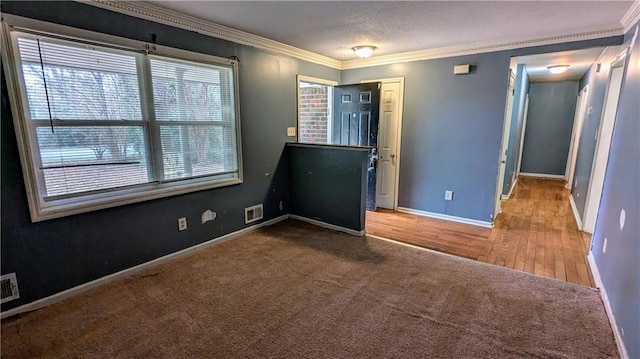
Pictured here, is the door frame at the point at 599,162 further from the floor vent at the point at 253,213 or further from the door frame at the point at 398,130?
the floor vent at the point at 253,213

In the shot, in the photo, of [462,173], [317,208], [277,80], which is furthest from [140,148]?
[462,173]

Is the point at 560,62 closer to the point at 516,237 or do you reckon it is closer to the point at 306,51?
the point at 516,237

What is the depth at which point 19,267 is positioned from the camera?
2.07m

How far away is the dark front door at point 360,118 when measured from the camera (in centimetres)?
444

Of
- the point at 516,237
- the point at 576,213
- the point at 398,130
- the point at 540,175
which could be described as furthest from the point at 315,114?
the point at 540,175

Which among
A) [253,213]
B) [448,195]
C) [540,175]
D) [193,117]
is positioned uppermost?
[193,117]

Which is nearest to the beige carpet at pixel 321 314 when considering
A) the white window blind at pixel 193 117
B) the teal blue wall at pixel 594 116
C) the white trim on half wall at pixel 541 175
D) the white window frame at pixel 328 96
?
the white window blind at pixel 193 117

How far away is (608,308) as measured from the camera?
6.94 feet

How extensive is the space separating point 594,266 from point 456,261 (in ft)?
3.95

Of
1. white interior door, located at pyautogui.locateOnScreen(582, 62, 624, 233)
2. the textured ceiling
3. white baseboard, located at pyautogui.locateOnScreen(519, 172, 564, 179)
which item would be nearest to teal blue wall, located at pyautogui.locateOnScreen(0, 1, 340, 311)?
the textured ceiling

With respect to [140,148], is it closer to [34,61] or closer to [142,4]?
[34,61]

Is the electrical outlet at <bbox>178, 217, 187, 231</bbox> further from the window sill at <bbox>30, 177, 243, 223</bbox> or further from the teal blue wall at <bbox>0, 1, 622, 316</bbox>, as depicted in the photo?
the window sill at <bbox>30, 177, 243, 223</bbox>

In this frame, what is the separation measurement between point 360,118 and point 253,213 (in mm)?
2211

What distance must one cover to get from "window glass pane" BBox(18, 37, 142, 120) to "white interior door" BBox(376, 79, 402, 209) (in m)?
3.31
